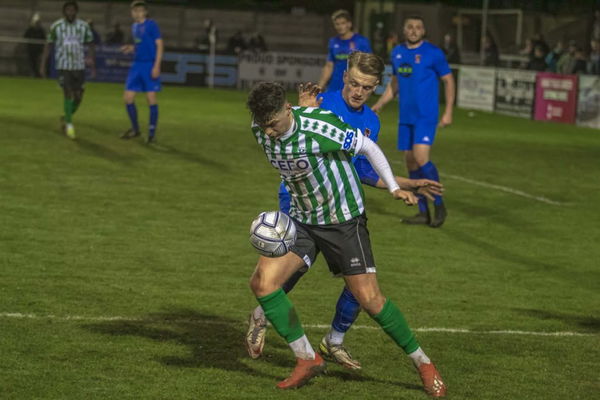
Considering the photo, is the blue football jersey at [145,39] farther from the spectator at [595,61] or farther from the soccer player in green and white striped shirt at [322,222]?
the spectator at [595,61]

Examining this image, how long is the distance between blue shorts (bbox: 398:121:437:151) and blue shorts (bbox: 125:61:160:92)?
23.1ft

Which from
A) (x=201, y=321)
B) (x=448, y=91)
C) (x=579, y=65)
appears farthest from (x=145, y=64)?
(x=579, y=65)

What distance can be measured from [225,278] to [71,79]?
10415 millimetres

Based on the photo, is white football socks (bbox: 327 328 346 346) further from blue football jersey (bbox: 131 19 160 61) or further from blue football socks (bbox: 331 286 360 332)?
blue football jersey (bbox: 131 19 160 61)

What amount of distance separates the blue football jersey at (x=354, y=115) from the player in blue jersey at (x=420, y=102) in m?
5.40

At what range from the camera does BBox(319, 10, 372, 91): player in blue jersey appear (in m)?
15.7

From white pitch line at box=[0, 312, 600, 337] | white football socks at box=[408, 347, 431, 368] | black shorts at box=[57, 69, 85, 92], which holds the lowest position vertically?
white pitch line at box=[0, 312, 600, 337]

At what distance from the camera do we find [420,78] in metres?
12.8

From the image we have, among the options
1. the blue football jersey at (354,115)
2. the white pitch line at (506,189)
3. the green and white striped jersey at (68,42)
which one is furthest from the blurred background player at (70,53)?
the blue football jersey at (354,115)

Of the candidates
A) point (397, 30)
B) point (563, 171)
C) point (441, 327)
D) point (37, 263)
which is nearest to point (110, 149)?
point (563, 171)

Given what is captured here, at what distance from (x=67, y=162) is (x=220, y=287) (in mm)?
7666

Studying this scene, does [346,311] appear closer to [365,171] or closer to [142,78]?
[365,171]

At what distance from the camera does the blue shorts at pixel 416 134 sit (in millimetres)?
12867

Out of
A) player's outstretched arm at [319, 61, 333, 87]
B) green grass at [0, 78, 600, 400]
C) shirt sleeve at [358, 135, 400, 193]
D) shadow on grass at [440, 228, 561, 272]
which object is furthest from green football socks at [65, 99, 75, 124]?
shirt sleeve at [358, 135, 400, 193]
